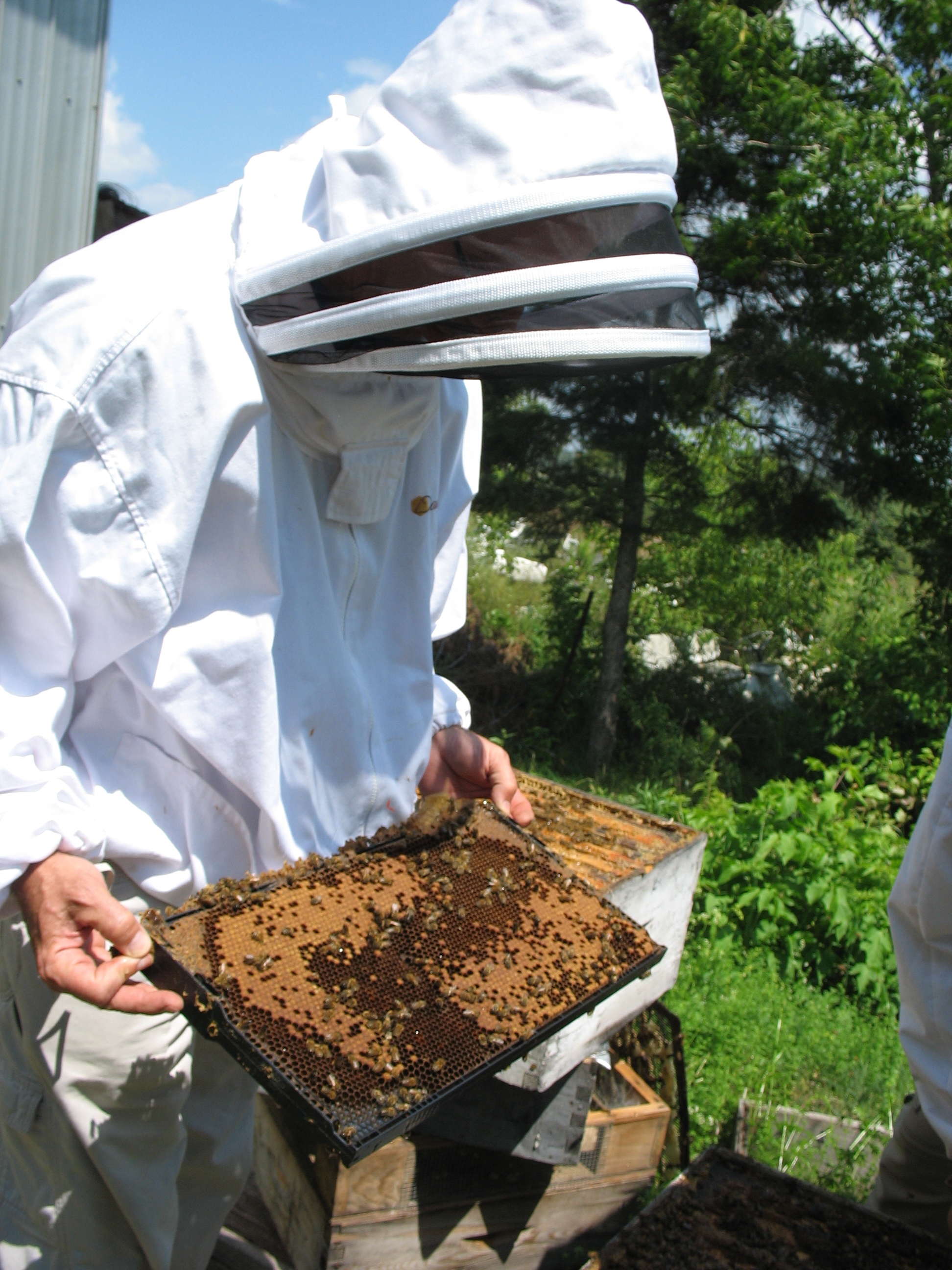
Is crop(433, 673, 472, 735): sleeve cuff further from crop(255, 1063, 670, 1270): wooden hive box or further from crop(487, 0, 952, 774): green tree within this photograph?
crop(487, 0, 952, 774): green tree

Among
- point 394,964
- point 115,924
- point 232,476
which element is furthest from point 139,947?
point 232,476

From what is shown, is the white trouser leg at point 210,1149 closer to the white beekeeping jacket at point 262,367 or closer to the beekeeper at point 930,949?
the white beekeeping jacket at point 262,367

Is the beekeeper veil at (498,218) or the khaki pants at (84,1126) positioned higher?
the beekeeper veil at (498,218)

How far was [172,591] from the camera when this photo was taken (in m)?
1.58

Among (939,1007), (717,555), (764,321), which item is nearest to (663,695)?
(717,555)

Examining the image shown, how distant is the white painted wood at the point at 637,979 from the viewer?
7.55 ft

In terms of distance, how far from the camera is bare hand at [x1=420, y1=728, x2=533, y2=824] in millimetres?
2285

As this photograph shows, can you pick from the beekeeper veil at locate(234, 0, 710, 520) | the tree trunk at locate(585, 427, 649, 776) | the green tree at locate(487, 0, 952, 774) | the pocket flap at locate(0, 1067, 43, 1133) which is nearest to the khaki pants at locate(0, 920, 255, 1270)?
the pocket flap at locate(0, 1067, 43, 1133)

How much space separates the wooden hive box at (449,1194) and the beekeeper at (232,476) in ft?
2.32

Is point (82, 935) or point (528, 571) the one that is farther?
point (528, 571)

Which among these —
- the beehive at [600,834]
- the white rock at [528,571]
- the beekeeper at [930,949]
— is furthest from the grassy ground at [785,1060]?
the white rock at [528,571]

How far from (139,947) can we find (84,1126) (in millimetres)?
571

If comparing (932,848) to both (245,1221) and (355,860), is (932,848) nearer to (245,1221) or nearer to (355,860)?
(355,860)

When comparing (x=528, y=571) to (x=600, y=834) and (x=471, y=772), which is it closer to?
(x=600, y=834)
